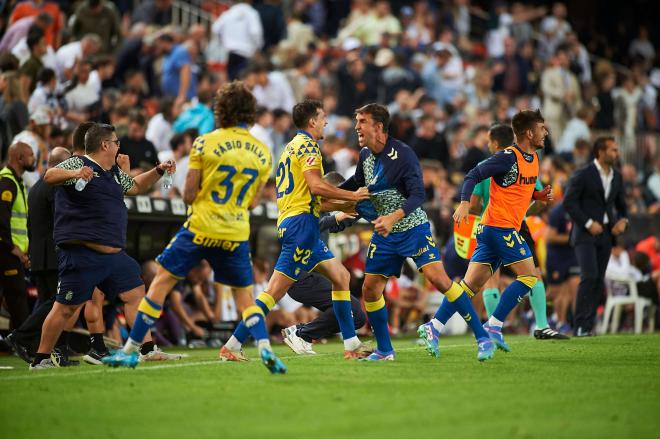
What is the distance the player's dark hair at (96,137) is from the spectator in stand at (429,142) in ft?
38.0

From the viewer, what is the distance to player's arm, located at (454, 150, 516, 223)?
1073 cm

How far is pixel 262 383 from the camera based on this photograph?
8781mm

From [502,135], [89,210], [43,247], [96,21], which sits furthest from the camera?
[96,21]

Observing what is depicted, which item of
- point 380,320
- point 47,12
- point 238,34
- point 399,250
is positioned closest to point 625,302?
point 238,34

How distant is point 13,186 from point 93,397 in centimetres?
481

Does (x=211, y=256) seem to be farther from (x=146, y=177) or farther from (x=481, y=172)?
(x=481, y=172)

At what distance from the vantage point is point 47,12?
18641 millimetres

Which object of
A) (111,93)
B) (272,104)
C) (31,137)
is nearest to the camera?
(31,137)

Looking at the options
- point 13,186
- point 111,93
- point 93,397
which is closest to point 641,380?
point 93,397

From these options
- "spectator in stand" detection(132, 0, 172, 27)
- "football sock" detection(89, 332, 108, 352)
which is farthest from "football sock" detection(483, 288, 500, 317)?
"spectator in stand" detection(132, 0, 172, 27)

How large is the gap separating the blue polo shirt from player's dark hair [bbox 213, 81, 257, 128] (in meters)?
1.72

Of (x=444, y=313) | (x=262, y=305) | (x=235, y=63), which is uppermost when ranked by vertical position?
(x=235, y=63)

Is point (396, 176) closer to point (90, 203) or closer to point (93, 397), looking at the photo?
point (90, 203)

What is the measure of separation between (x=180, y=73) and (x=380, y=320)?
1089 centimetres
